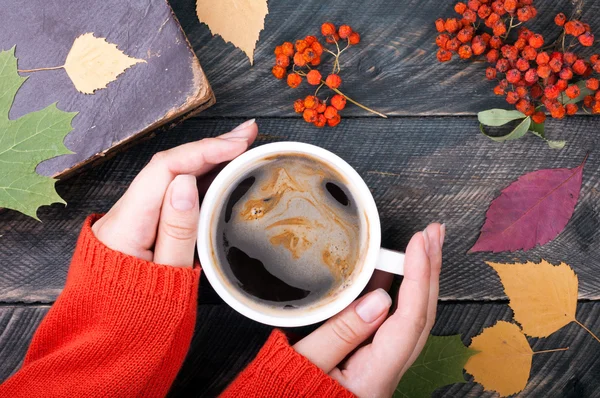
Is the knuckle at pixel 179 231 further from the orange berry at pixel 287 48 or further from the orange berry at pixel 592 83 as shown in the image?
the orange berry at pixel 592 83

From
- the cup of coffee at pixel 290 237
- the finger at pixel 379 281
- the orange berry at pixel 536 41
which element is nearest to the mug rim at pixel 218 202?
the cup of coffee at pixel 290 237

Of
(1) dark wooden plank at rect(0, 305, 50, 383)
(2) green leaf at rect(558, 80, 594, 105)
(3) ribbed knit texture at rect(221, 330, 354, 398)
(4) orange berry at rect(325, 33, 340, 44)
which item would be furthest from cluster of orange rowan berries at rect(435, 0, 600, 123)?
(1) dark wooden plank at rect(0, 305, 50, 383)

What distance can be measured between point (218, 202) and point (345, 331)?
24 centimetres

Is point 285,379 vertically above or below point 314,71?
below

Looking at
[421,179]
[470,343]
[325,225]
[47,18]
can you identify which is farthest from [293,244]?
[47,18]

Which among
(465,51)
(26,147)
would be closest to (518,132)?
(465,51)

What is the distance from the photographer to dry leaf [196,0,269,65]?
819 millimetres

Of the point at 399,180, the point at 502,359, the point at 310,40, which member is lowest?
the point at 502,359

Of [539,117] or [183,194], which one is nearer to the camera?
[183,194]

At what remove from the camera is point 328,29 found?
82cm

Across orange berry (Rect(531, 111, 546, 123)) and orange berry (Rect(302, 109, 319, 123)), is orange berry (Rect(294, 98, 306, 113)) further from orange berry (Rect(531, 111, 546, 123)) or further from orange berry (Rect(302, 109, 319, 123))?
orange berry (Rect(531, 111, 546, 123))

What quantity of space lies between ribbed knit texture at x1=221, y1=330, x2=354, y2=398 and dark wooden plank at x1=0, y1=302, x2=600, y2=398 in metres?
0.12

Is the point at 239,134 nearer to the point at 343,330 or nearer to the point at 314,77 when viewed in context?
the point at 314,77

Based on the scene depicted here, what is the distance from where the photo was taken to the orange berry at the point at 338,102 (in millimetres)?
826
